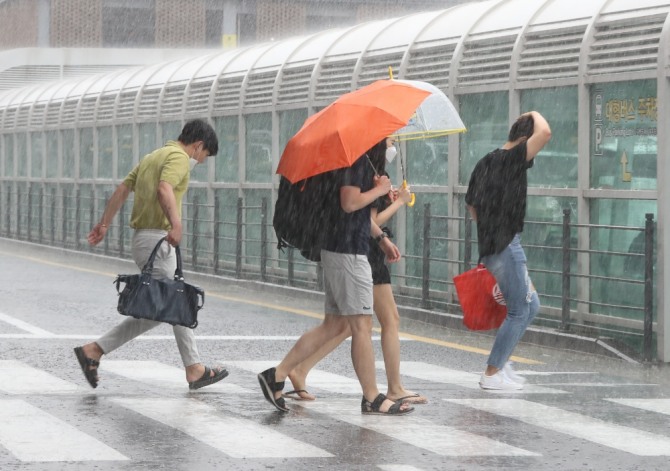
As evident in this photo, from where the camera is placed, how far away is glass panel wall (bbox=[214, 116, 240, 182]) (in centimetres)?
2233

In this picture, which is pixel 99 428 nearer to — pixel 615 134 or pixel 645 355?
pixel 645 355

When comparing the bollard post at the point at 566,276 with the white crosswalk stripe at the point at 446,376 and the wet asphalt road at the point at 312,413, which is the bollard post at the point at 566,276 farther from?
the white crosswalk stripe at the point at 446,376

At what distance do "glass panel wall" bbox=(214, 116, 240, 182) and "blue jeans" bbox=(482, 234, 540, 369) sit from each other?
1195 cm

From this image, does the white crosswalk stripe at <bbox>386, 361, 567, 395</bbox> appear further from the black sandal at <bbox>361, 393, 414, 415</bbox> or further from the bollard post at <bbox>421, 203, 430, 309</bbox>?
the bollard post at <bbox>421, 203, 430, 309</bbox>

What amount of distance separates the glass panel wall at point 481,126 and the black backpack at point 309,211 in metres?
6.50

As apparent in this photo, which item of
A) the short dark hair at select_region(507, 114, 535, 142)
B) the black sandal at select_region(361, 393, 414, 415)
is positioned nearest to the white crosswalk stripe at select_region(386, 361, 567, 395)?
the black sandal at select_region(361, 393, 414, 415)

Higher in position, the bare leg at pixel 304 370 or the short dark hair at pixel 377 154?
the short dark hair at pixel 377 154

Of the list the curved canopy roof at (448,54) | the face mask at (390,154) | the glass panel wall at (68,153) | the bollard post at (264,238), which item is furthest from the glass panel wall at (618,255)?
the glass panel wall at (68,153)

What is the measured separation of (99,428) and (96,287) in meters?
12.3

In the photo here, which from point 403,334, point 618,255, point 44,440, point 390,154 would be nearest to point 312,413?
point 390,154

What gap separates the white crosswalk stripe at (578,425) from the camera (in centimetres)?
811

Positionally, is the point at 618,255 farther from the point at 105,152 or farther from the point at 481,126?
the point at 105,152

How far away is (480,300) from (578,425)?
212 centimetres

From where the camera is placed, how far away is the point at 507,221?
10.3m
